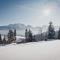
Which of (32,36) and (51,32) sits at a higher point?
(51,32)

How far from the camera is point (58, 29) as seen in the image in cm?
372

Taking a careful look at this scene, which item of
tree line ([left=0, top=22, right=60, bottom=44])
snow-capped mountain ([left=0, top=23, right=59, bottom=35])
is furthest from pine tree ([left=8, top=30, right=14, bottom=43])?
snow-capped mountain ([left=0, top=23, right=59, bottom=35])

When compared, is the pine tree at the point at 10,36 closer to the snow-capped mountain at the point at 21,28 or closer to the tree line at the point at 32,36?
the tree line at the point at 32,36

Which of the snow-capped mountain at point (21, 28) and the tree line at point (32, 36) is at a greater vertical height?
the snow-capped mountain at point (21, 28)

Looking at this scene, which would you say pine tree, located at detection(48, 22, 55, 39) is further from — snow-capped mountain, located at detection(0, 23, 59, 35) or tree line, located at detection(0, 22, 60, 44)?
snow-capped mountain, located at detection(0, 23, 59, 35)

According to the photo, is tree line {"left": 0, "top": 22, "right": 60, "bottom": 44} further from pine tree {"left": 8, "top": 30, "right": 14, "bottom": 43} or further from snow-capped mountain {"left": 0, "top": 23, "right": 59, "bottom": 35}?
snow-capped mountain {"left": 0, "top": 23, "right": 59, "bottom": 35}

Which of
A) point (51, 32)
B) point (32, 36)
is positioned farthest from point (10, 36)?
point (51, 32)

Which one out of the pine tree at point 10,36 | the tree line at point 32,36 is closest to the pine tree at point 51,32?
the tree line at point 32,36

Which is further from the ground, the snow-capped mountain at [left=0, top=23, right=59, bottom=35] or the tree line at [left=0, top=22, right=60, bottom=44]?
the snow-capped mountain at [left=0, top=23, right=59, bottom=35]

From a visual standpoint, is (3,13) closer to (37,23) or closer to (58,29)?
(37,23)

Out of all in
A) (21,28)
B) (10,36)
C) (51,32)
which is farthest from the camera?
(51,32)

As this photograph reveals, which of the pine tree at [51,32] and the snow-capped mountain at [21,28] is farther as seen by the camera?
the pine tree at [51,32]

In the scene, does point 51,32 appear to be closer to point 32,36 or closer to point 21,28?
point 32,36

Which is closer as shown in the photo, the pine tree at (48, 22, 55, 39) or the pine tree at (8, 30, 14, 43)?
the pine tree at (8, 30, 14, 43)
